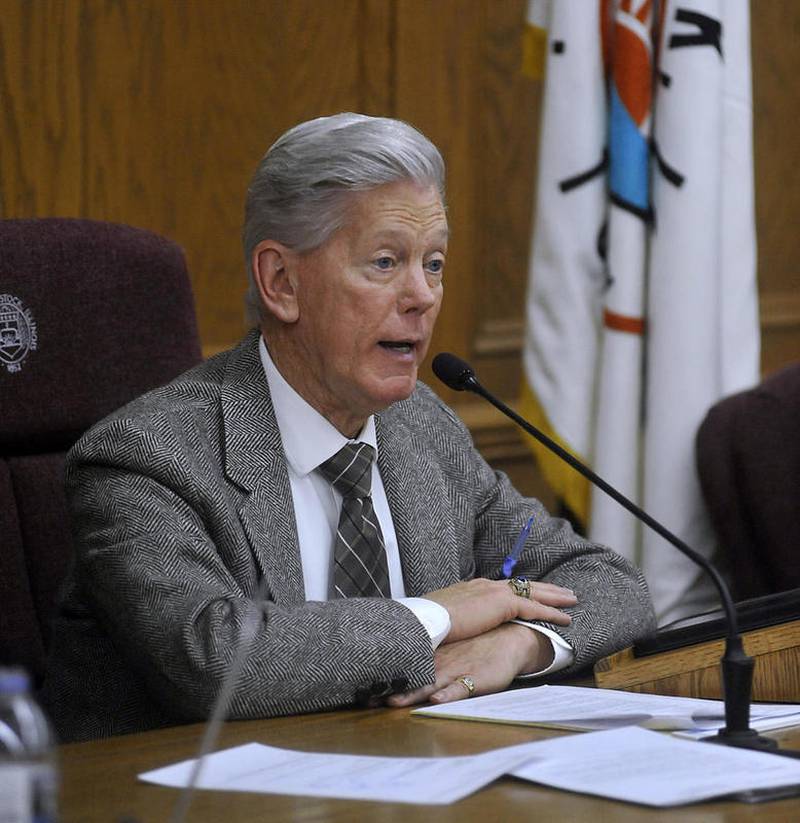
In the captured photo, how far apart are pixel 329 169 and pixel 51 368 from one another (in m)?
0.50

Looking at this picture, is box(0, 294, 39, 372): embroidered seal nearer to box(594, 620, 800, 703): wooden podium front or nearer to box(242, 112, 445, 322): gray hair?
box(242, 112, 445, 322): gray hair

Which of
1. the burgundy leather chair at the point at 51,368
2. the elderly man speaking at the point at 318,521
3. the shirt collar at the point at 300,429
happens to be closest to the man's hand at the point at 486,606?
the elderly man speaking at the point at 318,521

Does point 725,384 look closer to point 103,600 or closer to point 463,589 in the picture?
point 463,589

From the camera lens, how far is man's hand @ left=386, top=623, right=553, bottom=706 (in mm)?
1643

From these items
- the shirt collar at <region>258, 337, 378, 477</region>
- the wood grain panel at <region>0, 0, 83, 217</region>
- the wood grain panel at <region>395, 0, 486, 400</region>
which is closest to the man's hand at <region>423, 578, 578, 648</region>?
the shirt collar at <region>258, 337, 378, 477</region>

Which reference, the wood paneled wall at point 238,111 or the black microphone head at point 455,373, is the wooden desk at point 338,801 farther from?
the wood paneled wall at point 238,111

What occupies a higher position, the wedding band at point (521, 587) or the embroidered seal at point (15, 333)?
the embroidered seal at point (15, 333)

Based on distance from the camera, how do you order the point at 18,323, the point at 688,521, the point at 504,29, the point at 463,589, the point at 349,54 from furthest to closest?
Answer: 1. the point at 504,29
2. the point at 349,54
3. the point at 688,521
4. the point at 18,323
5. the point at 463,589

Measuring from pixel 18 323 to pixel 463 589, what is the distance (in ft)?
2.36

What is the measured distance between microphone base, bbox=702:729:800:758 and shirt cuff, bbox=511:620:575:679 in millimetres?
438

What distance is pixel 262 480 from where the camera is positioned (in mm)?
1804

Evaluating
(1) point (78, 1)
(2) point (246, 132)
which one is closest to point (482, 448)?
(2) point (246, 132)

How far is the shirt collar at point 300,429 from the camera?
6.17 feet

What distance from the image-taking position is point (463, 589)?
1783 millimetres
